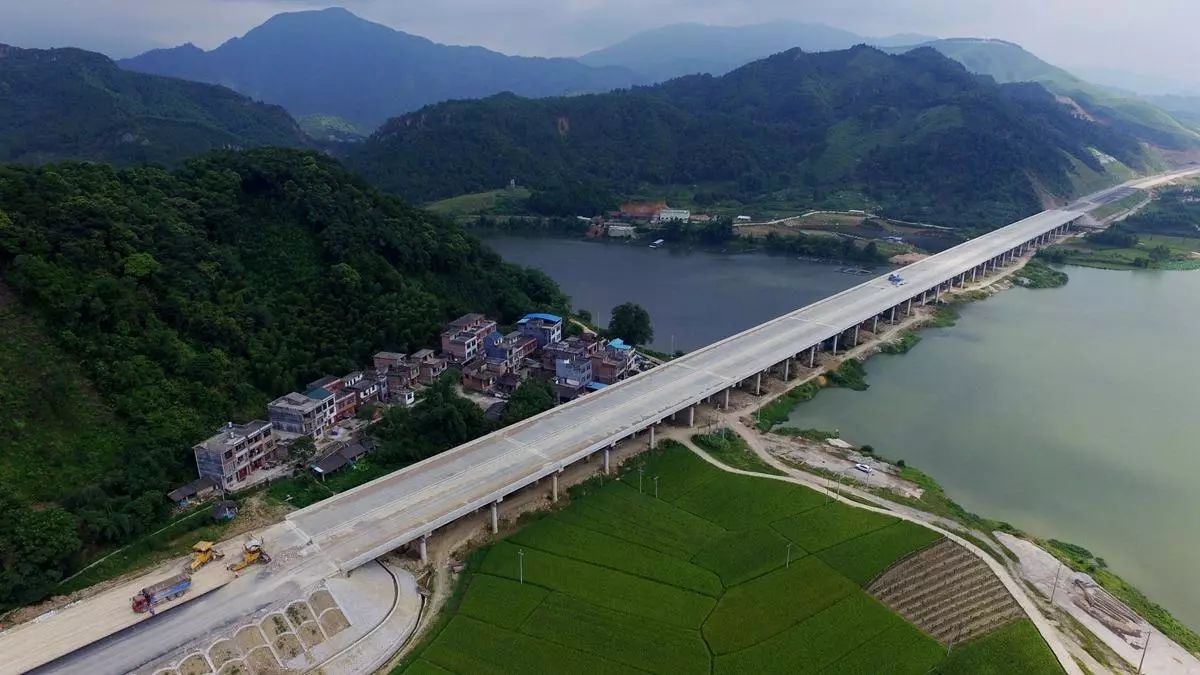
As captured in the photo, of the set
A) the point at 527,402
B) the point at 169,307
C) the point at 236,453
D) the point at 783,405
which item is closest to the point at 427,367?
the point at 527,402

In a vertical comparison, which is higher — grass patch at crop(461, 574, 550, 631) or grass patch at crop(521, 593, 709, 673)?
grass patch at crop(461, 574, 550, 631)

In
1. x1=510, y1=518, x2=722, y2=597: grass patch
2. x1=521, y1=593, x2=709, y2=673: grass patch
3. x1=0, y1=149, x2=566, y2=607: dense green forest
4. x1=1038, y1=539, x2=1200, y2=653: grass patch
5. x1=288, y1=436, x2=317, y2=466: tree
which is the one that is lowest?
x1=1038, y1=539, x2=1200, y2=653: grass patch

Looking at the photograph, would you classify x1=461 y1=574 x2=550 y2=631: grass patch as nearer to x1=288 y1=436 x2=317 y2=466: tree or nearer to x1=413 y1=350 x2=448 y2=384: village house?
x1=288 y1=436 x2=317 y2=466: tree

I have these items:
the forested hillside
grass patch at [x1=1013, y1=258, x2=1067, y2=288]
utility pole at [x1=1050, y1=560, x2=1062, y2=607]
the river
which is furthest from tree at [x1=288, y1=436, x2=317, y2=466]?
the forested hillside

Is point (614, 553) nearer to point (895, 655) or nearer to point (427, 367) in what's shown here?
point (895, 655)

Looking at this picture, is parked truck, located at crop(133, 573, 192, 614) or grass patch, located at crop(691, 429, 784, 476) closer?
parked truck, located at crop(133, 573, 192, 614)


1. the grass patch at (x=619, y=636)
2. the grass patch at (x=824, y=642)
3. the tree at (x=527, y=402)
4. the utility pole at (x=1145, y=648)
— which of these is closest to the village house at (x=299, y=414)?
the tree at (x=527, y=402)

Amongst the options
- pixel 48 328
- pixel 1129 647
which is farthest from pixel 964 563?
pixel 48 328
